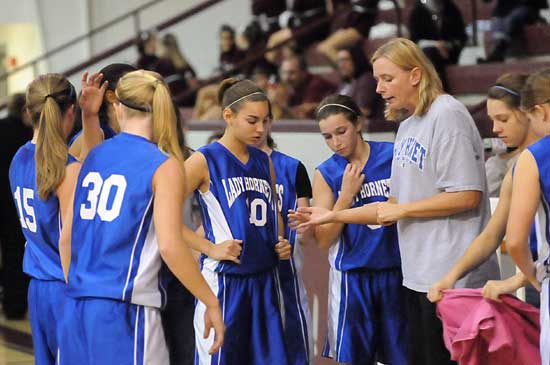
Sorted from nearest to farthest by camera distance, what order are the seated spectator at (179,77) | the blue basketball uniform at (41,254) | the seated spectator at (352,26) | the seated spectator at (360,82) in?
1. the blue basketball uniform at (41,254)
2. the seated spectator at (360,82)
3. the seated spectator at (352,26)
4. the seated spectator at (179,77)

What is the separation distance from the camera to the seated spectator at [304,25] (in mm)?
11508

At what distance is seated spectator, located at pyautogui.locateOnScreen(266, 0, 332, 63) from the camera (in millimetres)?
11508

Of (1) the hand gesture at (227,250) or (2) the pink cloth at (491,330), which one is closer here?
(2) the pink cloth at (491,330)

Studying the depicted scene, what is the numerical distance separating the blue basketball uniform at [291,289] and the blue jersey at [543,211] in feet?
4.41

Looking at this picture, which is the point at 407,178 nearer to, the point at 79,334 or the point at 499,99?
Answer: the point at 499,99

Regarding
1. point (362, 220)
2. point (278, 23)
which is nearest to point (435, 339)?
point (362, 220)

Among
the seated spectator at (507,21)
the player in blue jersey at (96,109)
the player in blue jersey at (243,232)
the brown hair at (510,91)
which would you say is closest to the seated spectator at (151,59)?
the seated spectator at (507,21)

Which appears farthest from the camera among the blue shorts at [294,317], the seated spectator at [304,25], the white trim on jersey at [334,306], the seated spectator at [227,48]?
the seated spectator at [227,48]

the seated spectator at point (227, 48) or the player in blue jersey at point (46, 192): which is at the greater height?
the seated spectator at point (227, 48)

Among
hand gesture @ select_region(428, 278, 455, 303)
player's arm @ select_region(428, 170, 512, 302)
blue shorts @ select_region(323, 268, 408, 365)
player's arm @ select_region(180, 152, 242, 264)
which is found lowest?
blue shorts @ select_region(323, 268, 408, 365)

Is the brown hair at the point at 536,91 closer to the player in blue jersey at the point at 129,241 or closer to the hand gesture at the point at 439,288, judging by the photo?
the hand gesture at the point at 439,288

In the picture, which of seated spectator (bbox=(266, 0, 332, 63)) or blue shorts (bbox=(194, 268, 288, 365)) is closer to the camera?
blue shorts (bbox=(194, 268, 288, 365))

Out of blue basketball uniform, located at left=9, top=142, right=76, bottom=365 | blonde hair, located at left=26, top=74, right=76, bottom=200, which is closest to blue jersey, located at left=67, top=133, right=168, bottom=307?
blonde hair, located at left=26, top=74, right=76, bottom=200

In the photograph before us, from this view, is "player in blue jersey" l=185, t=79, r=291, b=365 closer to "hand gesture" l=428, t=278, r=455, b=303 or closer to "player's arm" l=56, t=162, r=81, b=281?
"player's arm" l=56, t=162, r=81, b=281
